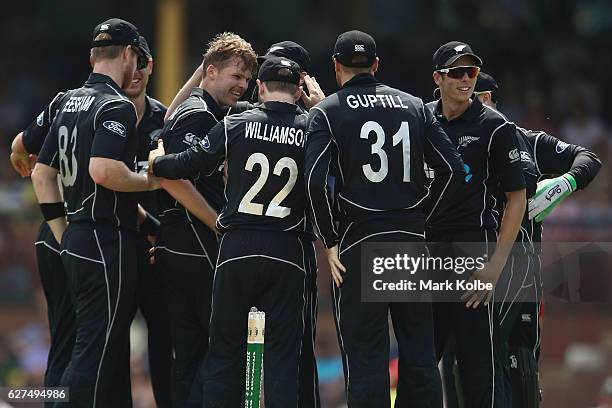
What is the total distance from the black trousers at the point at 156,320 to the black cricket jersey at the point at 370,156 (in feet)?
4.58

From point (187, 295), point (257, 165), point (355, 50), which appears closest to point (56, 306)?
point (187, 295)

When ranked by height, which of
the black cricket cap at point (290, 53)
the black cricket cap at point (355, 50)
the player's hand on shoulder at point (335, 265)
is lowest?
the player's hand on shoulder at point (335, 265)

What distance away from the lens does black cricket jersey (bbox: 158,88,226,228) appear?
23.6 ft

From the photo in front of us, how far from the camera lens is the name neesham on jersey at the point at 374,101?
6797mm

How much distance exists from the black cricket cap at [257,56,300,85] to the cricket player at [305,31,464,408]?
282 millimetres

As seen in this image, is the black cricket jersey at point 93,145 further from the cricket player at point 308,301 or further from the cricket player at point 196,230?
the cricket player at point 308,301

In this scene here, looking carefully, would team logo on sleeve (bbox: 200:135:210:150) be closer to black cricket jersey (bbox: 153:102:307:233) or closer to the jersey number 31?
black cricket jersey (bbox: 153:102:307:233)

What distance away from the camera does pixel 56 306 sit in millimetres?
7645

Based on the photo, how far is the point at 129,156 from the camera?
284 inches

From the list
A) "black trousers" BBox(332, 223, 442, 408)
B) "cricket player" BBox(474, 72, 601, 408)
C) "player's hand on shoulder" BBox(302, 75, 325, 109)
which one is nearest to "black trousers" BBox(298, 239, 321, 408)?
"black trousers" BBox(332, 223, 442, 408)

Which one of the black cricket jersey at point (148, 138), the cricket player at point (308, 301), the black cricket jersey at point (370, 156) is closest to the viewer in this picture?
the black cricket jersey at point (370, 156)

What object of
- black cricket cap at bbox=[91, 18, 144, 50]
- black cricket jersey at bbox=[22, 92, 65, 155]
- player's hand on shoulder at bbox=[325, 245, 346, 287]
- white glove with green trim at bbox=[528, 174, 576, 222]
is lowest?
player's hand on shoulder at bbox=[325, 245, 346, 287]

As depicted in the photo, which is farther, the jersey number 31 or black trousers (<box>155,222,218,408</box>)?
black trousers (<box>155,222,218,408</box>)

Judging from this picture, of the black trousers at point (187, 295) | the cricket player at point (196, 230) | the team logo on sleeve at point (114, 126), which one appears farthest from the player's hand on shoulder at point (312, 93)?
the team logo on sleeve at point (114, 126)
